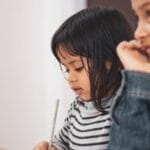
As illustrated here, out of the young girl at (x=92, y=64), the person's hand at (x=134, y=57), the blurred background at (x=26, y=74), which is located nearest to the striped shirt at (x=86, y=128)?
the young girl at (x=92, y=64)

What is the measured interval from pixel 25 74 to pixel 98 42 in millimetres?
814

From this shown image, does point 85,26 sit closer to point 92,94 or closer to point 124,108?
point 92,94

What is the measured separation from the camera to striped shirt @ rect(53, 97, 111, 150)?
0.80 m

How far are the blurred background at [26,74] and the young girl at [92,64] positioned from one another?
2.12 feet

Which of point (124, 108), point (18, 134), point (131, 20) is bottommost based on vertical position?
point (18, 134)

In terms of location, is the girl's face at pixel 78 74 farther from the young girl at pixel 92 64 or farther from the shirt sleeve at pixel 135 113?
the shirt sleeve at pixel 135 113

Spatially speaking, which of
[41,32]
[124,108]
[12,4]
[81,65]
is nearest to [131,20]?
[41,32]

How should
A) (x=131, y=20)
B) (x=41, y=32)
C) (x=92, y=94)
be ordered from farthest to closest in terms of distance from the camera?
(x=41, y=32)
(x=131, y=20)
(x=92, y=94)

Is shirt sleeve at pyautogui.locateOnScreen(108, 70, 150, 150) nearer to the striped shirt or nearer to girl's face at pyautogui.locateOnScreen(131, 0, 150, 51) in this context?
girl's face at pyautogui.locateOnScreen(131, 0, 150, 51)

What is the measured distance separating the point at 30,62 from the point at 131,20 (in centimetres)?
48

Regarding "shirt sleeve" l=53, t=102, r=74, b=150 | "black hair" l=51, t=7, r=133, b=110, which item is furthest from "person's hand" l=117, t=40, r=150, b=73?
"shirt sleeve" l=53, t=102, r=74, b=150

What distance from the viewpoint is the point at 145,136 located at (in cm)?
51

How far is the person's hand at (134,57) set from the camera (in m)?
0.54

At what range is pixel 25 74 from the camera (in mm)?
1603
